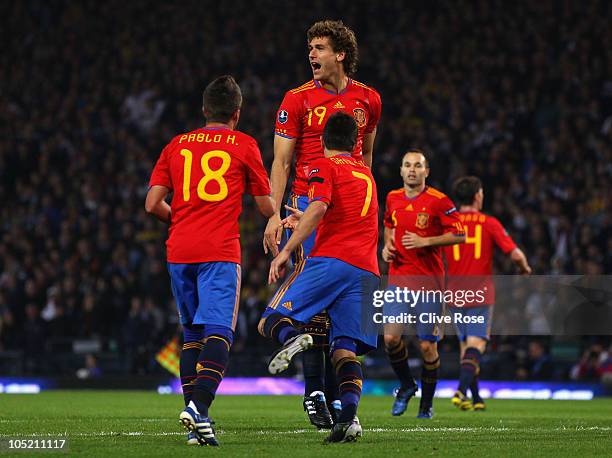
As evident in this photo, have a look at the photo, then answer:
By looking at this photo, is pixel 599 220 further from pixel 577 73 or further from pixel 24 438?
pixel 24 438

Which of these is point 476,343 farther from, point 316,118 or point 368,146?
point 316,118

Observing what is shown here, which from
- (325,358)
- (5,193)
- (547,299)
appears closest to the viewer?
(325,358)

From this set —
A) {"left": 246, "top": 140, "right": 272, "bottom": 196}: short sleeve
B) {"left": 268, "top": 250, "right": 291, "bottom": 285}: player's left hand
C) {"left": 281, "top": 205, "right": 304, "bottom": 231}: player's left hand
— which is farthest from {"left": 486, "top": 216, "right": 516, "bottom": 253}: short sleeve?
{"left": 268, "top": 250, "right": 291, "bottom": 285}: player's left hand

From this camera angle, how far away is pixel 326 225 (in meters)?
6.88

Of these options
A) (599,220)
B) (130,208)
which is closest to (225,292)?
(599,220)

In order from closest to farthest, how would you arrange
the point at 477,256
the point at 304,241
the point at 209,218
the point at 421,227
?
the point at 209,218
the point at 304,241
the point at 421,227
the point at 477,256

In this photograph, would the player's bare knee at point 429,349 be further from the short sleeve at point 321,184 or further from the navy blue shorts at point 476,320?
the short sleeve at point 321,184

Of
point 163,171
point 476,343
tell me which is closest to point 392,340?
point 476,343

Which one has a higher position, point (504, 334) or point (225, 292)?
point (225, 292)

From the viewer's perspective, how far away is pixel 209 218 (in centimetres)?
669

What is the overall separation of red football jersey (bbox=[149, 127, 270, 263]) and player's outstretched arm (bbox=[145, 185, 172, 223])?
0.09 m

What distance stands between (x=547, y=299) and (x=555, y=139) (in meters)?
4.23

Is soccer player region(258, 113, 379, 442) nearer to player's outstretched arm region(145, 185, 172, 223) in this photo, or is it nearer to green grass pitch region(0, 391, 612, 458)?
green grass pitch region(0, 391, 612, 458)

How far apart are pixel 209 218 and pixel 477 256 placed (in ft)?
18.0
